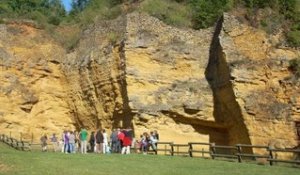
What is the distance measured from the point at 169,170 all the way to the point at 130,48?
653 inches

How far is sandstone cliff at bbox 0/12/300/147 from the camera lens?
3031 cm

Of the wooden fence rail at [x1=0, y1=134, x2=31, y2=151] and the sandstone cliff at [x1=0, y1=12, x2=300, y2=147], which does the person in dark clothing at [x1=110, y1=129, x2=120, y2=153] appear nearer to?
the sandstone cliff at [x1=0, y1=12, x2=300, y2=147]

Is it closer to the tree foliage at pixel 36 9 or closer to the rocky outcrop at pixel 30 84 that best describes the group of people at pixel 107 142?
the rocky outcrop at pixel 30 84

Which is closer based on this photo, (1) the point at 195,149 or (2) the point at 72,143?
(2) the point at 72,143

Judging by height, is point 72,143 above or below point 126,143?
above

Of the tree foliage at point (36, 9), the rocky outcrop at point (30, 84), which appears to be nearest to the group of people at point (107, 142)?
the rocky outcrop at point (30, 84)

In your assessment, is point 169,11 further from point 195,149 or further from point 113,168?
point 113,168

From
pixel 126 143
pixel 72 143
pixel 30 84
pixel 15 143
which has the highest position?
pixel 30 84

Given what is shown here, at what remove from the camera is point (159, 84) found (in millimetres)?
32938

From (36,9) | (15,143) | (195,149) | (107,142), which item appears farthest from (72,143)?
(36,9)

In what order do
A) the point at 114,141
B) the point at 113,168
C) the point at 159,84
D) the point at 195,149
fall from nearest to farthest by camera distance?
the point at 113,168 < the point at 114,141 < the point at 195,149 < the point at 159,84

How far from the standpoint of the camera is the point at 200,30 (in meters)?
34.4

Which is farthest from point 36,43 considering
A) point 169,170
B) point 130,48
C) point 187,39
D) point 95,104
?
point 169,170

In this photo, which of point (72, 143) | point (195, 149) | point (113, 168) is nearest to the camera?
point (113, 168)
